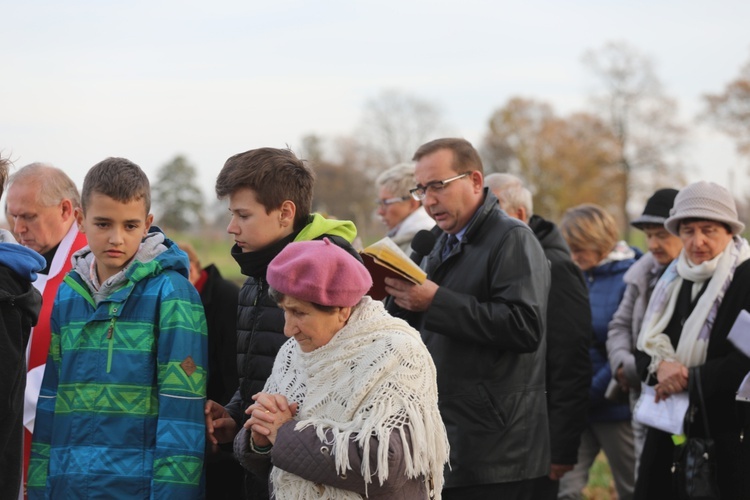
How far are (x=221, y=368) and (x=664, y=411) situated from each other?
2.47 m

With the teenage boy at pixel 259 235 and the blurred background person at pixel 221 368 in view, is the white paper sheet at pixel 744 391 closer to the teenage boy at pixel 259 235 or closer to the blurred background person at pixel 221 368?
the teenage boy at pixel 259 235

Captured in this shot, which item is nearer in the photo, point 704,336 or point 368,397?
point 368,397

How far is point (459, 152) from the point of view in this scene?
15.5 ft

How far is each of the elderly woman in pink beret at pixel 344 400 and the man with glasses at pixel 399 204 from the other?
11.1 ft

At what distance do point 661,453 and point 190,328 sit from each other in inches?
117

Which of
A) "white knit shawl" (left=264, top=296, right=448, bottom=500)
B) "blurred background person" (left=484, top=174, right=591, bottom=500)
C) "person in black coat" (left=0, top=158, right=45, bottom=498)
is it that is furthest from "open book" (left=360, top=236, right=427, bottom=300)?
"blurred background person" (left=484, top=174, right=591, bottom=500)

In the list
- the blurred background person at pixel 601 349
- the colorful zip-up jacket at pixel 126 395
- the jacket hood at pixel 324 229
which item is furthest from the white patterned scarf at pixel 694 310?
the colorful zip-up jacket at pixel 126 395

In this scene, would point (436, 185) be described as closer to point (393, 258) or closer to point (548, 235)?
point (393, 258)

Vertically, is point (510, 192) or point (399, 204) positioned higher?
point (510, 192)

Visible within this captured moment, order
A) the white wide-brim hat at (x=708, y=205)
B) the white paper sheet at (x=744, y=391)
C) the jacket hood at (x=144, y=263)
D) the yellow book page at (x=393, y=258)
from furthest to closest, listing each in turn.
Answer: the white wide-brim hat at (x=708, y=205) → the white paper sheet at (x=744, y=391) → the yellow book page at (x=393, y=258) → the jacket hood at (x=144, y=263)

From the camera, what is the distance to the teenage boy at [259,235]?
3.65 metres

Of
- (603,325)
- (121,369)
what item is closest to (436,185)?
(121,369)

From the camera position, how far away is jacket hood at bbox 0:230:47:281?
3.41m

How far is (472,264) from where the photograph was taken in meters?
4.55
